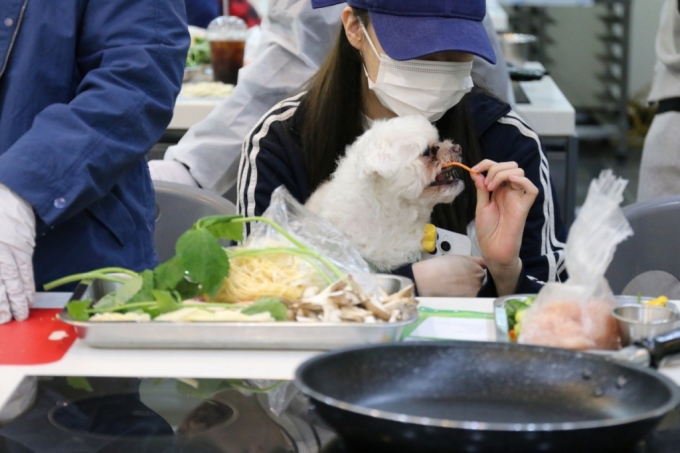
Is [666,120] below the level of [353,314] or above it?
below

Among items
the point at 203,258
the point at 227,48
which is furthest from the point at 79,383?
the point at 227,48

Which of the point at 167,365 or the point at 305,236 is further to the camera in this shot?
the point at 305,236

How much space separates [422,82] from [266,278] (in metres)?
0.63

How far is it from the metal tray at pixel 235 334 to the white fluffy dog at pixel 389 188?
2.01 feet

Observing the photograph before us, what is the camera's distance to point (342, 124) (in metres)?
1.63

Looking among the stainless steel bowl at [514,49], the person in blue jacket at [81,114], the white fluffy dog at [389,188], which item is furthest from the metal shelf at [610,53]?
the person in blue jacket at [81,114]

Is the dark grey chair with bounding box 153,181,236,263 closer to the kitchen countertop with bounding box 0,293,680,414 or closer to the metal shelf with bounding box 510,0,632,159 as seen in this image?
the kitchen countertop with bounding box 0,293,680,414

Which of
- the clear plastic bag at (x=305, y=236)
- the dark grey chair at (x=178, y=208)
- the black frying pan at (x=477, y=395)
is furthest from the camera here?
the dark grey chair at (x=178, y=208)

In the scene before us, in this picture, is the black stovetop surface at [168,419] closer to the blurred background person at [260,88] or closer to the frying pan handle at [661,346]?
the frying pan handle at [661,346]

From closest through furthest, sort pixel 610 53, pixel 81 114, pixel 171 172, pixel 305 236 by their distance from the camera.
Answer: pixel 305 236 → pixel 81 114 → pixel 171 172 → pixel 610 53

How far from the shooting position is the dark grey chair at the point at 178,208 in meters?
1.70

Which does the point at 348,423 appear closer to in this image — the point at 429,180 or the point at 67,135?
the point at 67,135

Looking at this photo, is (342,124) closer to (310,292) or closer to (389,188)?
(389,188)

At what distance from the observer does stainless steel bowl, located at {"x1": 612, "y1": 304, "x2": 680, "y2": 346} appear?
89 cm
